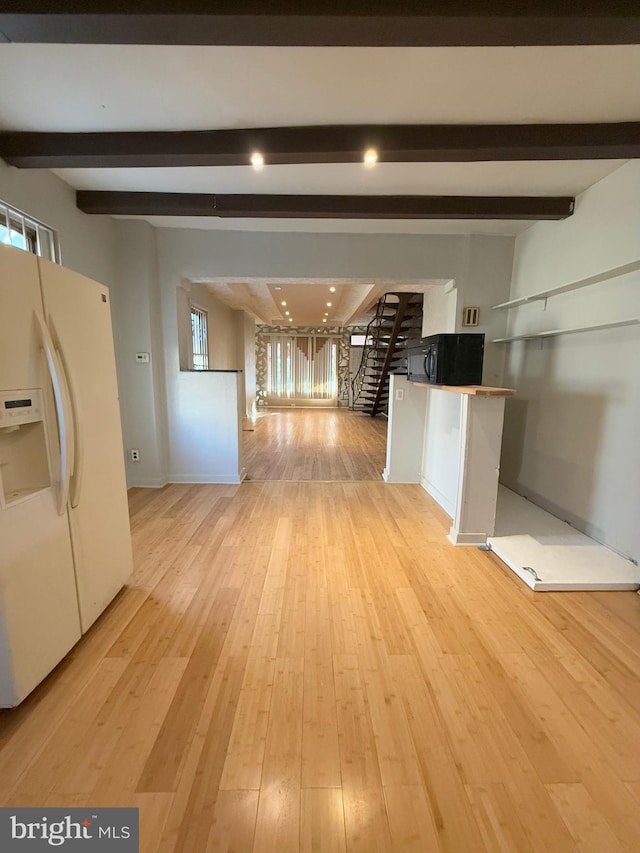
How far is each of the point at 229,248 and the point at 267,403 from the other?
8545mm

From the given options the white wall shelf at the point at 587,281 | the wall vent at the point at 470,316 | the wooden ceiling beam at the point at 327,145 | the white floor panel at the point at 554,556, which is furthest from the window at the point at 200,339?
the white floor panel at the point at 554,556

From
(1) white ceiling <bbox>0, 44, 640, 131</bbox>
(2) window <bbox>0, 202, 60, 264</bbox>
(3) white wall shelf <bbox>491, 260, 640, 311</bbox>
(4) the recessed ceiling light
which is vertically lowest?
(3) white wall shelf <bbox>491, 260, 640, 311</bbox>

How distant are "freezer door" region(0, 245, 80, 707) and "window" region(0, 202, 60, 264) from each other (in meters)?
1.33

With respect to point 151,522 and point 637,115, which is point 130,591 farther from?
point 637,115

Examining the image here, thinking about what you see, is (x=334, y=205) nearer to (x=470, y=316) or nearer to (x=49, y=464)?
(x=470, y=316)

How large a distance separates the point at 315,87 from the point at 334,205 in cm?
114

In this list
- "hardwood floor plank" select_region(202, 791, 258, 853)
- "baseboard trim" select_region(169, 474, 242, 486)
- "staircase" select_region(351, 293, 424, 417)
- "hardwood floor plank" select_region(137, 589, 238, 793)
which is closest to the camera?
"hardwood floor plank" select_region(202, 791, 258, 853)

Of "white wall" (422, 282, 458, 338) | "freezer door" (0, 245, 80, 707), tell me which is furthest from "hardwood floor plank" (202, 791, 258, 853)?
"white wall" (422, 282, 458, 338)

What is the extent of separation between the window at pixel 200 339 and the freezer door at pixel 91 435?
389cm

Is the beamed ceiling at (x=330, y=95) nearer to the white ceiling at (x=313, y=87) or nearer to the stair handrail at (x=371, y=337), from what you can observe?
the white ceiling at (x=313, y=87)

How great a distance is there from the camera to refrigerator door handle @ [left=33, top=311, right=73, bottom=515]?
56.6 inches

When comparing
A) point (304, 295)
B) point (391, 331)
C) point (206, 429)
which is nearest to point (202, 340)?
point (304, 295)

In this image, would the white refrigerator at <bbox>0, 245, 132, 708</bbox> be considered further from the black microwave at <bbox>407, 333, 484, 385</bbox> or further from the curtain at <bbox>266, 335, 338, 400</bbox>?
the curtain at <bbox>266, 335, 338, 400</bbox>

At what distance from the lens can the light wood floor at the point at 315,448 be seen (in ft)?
15.3
